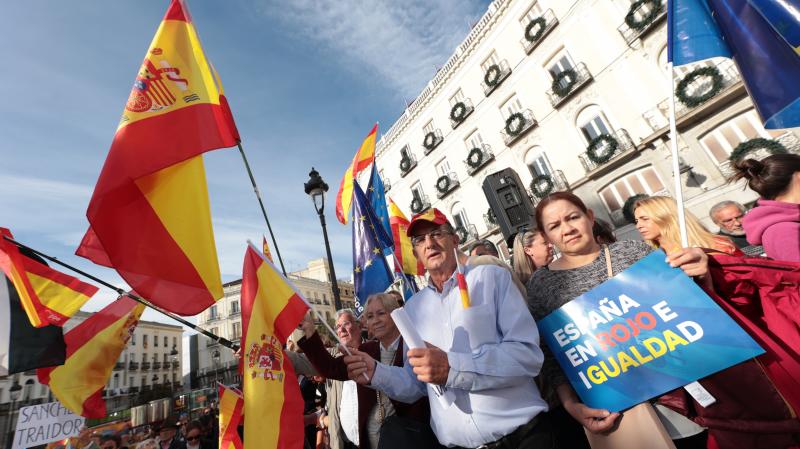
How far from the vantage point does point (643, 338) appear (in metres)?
1.53

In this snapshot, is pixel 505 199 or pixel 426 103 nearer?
pixel 505 199

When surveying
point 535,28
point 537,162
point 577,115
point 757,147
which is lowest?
point 757,147

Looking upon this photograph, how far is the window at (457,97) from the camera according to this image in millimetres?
19930

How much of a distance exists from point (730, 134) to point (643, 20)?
510 cm

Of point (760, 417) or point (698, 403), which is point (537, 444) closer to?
point (698, 403)

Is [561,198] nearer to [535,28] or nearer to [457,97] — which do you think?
[535,28]

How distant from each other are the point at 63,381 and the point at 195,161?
11.6 ft

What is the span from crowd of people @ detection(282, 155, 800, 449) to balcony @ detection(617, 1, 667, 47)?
540 inches

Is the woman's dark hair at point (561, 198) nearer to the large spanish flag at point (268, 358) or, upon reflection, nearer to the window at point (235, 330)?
the large spanish flag at point (268, 358)

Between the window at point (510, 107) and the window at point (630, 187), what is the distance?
20.2 ft

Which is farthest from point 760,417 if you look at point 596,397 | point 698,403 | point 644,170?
point 644,170

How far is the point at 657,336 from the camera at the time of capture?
1500mm

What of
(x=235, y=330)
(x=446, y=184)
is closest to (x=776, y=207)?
(x=446, y=184)

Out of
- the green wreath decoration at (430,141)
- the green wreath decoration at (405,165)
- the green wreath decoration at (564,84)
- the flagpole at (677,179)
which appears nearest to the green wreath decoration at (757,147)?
the green wreath decoration at (564,84)
